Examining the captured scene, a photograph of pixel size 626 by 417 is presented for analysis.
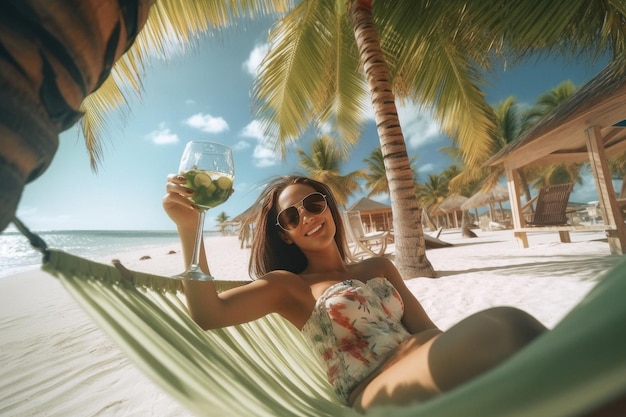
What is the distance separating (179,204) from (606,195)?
5920mm

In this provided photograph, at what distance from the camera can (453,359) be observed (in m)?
0.74

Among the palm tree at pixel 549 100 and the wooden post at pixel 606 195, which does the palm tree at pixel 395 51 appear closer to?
the wooden post at pixel 606 195

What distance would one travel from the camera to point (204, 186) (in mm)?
1113

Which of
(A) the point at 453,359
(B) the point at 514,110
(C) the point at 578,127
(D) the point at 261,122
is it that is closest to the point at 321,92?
(D) the point at 261,122

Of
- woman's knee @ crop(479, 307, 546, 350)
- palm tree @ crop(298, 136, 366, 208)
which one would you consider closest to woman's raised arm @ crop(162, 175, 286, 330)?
woman's knee @ crop(479, 307, 546, 350)

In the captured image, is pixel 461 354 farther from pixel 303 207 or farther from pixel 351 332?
pixel 303 207

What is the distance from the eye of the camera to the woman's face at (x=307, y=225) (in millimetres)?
1473

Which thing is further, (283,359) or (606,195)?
(606,195)

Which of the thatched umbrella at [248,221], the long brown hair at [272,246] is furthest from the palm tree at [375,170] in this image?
the long brown hair at [272,246]

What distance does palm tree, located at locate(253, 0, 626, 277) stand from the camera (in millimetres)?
3514

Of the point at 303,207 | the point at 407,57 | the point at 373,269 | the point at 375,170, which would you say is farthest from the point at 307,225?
the point at 375,170

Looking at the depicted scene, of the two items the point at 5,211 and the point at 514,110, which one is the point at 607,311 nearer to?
the point at 5,211

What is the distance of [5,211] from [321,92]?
6.07m

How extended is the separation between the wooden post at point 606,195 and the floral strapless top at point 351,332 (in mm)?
5061
